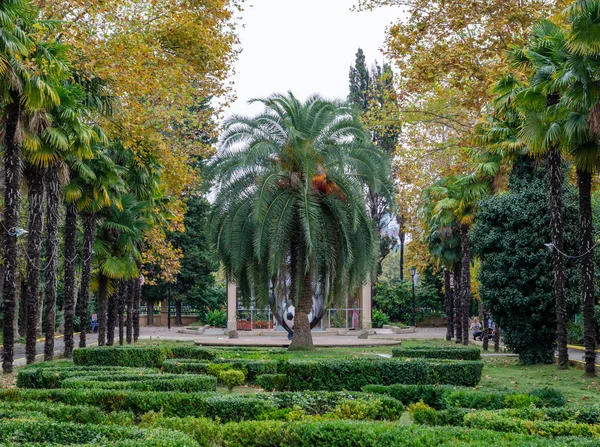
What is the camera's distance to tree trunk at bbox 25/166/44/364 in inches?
829

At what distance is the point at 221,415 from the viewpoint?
38.1ft

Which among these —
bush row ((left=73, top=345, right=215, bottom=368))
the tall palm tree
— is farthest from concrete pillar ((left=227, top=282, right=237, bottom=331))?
the tall palm tree

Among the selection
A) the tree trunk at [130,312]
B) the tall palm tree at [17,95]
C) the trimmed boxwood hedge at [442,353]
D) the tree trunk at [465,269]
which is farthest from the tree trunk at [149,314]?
the trimmed boxwood hedge at [442,353]

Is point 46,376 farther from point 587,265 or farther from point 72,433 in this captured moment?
point 587,265

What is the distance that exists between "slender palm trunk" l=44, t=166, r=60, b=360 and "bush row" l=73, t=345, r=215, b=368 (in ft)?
8.67

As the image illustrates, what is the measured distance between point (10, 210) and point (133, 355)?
16.9ft

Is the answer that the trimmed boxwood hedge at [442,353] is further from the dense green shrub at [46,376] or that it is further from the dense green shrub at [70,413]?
the dense green shrub at [70,413]

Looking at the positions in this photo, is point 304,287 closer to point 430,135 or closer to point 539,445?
point 430,135

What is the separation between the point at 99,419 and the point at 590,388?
10.8m

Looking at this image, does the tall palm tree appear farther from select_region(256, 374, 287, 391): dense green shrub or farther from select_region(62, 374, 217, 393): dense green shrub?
select_region(256, 374, 287, 391): dense green shrub

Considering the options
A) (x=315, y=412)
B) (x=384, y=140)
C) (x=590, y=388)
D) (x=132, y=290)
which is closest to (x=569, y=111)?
(x=590, y=388)

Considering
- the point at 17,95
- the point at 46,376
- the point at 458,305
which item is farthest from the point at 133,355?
the point at 458,305

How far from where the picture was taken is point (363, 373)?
A: 55.6 ft

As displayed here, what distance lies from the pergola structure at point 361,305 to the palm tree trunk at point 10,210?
86.0 ft
